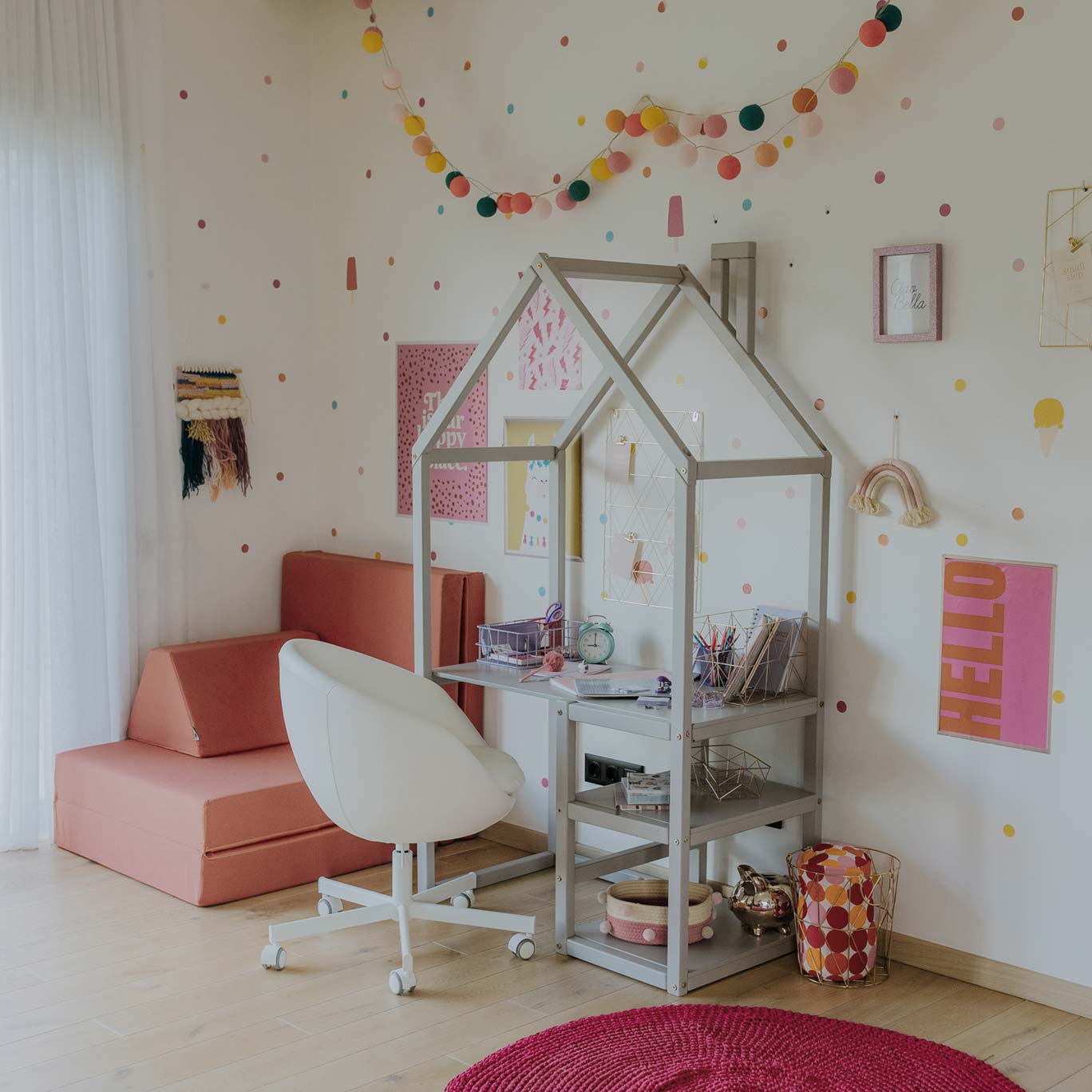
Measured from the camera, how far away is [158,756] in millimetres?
3658

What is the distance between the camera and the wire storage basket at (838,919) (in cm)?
279

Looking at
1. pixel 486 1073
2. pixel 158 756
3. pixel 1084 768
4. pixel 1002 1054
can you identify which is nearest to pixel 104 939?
pixel 158 756

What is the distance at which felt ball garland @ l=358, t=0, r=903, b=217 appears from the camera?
2.84 metres

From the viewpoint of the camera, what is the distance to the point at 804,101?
2906mm

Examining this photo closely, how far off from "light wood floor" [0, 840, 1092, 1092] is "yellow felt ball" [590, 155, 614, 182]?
1905 millimetres

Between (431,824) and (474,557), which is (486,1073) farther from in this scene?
(474,557)

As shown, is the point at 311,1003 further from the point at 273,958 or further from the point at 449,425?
the point at 449,425

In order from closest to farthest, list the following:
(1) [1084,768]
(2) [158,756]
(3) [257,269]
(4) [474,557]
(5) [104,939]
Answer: (1) [1084,768] → (5) [104,939] → (2) [158,756] → (4) [474,557] → (3) [257,269]

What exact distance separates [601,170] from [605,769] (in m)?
1.61

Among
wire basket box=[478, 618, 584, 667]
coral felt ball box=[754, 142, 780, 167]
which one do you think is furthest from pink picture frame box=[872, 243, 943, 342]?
wire basket box=[478, 618, 584, 667]

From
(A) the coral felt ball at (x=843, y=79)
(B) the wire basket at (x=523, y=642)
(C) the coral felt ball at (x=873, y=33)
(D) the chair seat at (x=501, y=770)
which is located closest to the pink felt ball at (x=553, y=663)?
(B) the wire basket at (x=523, y=642)

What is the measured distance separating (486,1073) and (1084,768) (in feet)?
4.41

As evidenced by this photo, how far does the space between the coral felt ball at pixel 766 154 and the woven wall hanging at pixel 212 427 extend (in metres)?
1.90

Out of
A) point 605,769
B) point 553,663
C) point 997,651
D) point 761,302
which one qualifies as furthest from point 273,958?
point 761,302
